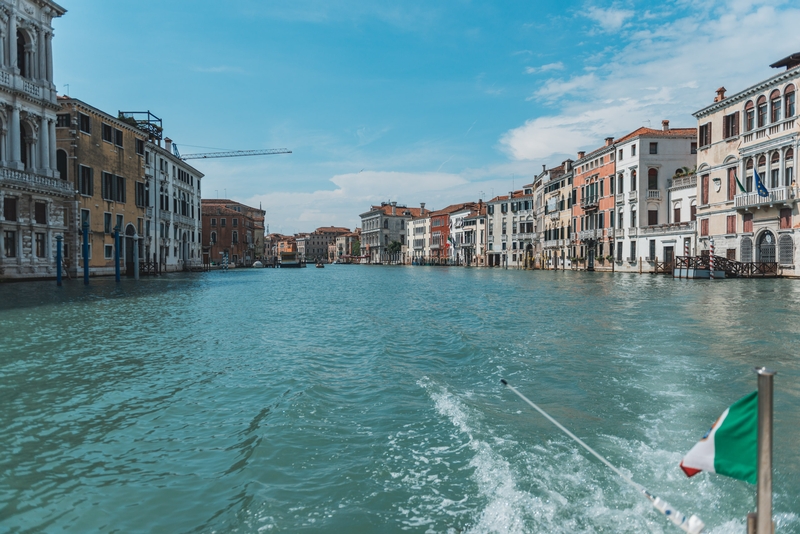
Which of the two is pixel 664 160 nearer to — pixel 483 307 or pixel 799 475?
pixel 483 307

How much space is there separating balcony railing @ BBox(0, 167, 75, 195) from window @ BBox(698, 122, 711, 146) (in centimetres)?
3829

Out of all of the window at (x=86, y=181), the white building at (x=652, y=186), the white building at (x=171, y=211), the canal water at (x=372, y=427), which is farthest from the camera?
the white building at (x=171, y=211)

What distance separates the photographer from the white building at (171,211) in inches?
1668

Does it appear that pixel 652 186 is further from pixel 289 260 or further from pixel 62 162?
pixel 289 260

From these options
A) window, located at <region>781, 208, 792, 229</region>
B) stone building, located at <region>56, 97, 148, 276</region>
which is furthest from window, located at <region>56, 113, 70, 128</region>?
window, located at <region>781, 208, 792, 229</region>

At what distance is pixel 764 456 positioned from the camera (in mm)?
2082

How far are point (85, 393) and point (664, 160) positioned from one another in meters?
43.8

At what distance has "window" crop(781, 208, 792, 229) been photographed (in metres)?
27.6

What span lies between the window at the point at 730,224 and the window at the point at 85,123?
1514 inches

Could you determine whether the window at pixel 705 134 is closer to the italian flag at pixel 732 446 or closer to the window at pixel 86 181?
the italian flag at pixel 732 446

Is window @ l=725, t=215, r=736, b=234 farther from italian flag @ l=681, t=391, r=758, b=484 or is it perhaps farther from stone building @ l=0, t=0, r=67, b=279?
stone building @ l=0, t=0, r=67, b=279

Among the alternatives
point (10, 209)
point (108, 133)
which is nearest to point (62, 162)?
point (108, 133)

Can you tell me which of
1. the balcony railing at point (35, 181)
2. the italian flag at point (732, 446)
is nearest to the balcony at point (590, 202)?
the balcony railing at point (35, 181)

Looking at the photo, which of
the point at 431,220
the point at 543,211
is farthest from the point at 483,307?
the point at 431,220
